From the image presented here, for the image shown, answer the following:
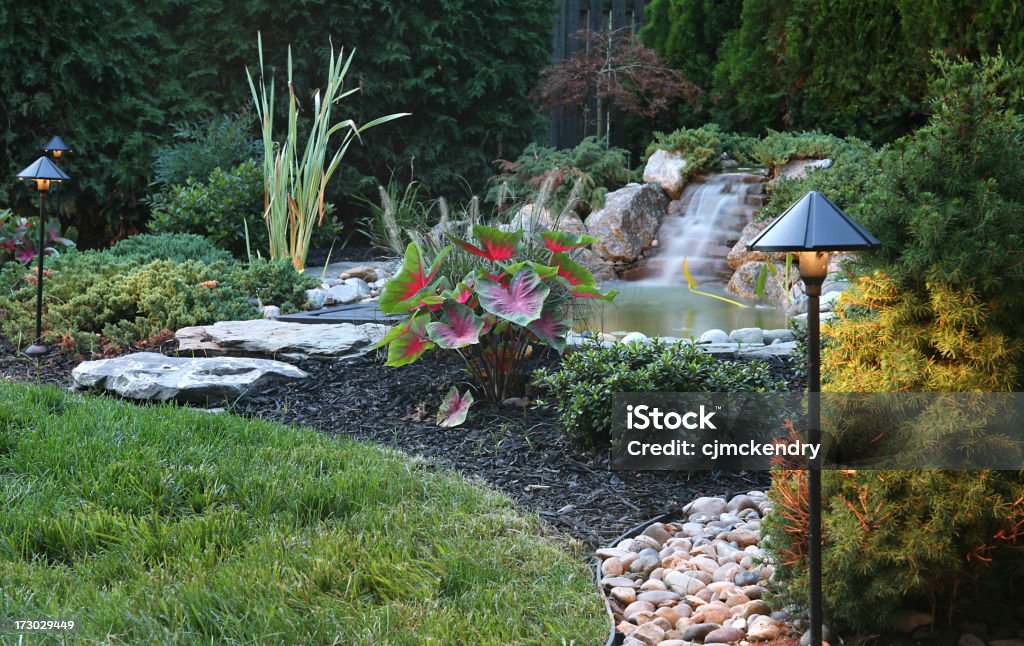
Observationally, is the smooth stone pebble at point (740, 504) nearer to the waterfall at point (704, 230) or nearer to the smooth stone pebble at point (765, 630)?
the smooth stone pebble at point (765, 630)

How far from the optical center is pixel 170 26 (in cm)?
992

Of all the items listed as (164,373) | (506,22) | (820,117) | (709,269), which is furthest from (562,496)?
(506,22)

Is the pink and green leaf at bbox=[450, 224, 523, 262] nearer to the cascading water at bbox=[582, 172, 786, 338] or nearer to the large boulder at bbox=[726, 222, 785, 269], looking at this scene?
the cascading water at bbox=[582, 172, 786, 338]

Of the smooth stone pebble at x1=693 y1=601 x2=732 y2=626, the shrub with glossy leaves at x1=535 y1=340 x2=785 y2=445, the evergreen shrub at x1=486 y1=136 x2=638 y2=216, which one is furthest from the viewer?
the evergreen shrub at x1=486 y1=136 x2=638 y2=216

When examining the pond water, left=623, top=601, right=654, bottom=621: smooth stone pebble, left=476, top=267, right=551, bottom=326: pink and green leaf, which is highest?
left=476, top=267, right=551, bottom=326: pink and green leaf

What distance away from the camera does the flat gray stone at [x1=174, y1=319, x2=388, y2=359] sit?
4.74 m

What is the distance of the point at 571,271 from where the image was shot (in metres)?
3.72

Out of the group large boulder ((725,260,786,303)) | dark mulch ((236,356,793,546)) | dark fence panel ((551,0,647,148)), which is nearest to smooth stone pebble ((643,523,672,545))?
dark mulch ((236,356,793,546))

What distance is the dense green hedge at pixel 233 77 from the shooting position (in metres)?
8.38

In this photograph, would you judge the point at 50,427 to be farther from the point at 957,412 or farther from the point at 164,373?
the point at 957,412

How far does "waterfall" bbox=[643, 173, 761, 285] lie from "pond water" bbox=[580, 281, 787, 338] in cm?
42

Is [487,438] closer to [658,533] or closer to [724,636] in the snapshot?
[658,533]

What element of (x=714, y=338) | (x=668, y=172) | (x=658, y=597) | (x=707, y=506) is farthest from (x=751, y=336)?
(x=668, y=172)

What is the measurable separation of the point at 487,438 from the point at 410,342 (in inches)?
20.5
